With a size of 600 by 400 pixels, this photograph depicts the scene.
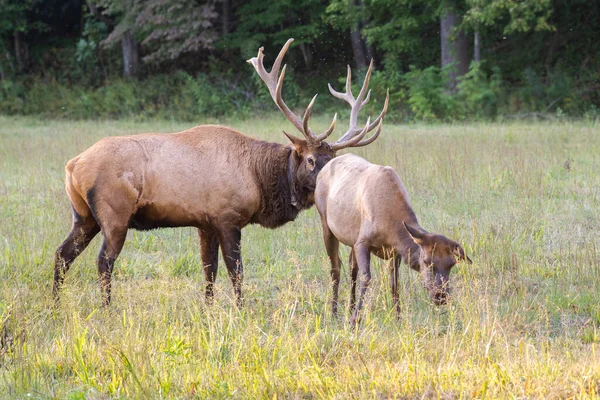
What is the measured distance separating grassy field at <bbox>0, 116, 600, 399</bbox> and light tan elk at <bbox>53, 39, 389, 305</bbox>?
32 cm

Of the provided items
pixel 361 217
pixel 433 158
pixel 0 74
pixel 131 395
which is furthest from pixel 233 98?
pixel 131 395

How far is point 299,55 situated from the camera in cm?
3019

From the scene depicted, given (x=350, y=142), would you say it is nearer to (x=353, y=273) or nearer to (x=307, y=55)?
(x=353, y=273)

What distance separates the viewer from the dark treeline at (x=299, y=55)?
23.1m

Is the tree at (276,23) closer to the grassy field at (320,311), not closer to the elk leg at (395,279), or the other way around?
the grassy field at (320,311)

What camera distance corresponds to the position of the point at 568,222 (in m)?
9.01

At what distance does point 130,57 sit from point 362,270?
2438 cm

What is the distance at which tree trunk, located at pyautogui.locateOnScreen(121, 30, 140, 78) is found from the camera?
28.7 meters

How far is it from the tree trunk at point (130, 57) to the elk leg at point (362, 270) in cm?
2374

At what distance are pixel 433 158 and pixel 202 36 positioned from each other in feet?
50.4

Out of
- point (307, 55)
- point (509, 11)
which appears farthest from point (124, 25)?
point (509, 11)

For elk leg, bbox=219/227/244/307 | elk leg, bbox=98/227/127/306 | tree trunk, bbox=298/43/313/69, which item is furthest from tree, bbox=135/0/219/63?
elk leg, bbox=98/227/127/306

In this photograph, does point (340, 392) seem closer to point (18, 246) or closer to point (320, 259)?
point (320, 259)

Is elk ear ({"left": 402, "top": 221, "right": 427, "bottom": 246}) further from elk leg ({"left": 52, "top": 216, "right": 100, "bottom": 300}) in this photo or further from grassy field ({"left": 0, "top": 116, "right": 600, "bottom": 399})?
elk leg ({"left": 52, "top": 216, "right": 100, "bottom": 300})
